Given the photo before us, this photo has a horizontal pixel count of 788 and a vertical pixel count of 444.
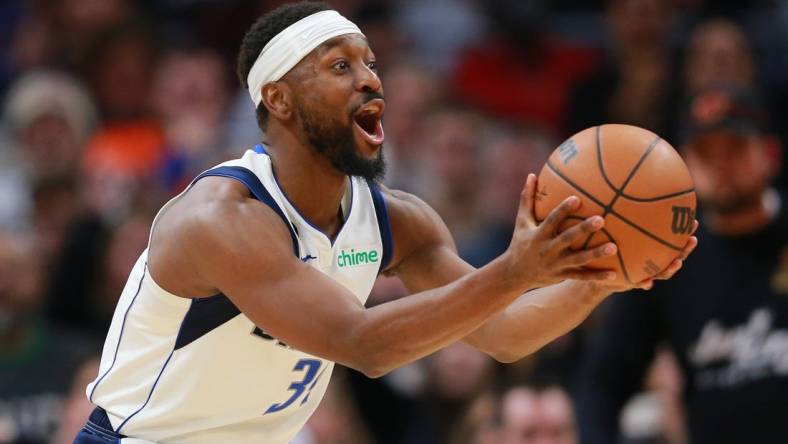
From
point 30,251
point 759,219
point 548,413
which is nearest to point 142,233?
point 30,251

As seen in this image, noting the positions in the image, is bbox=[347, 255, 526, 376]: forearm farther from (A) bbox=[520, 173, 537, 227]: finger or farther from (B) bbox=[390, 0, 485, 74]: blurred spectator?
(B) bbox=[390, 0, 485, 74]: blurred spectator

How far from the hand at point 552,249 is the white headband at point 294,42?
4.06 feet

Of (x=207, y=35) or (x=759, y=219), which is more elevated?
(x=207, y=35)

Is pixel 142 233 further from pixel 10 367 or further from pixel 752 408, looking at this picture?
pixel 752 408

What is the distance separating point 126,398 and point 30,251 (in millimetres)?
4260

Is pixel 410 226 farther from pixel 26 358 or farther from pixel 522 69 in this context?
pixel 522 69

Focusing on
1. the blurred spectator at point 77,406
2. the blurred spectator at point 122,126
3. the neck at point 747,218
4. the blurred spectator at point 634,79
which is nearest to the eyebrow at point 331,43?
the neck at point 747,218

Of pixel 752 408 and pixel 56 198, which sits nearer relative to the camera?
pixel 752 408

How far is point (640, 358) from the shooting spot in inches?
306

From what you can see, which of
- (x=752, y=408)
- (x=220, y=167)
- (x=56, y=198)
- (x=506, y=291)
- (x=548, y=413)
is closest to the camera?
(x=506, y=291)

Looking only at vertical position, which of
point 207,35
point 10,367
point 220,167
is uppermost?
point 207,35

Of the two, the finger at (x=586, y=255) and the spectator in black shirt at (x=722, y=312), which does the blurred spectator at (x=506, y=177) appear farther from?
the finger at (x=586, y=255)

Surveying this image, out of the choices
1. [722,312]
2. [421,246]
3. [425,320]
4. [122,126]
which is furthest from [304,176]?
[122,126]

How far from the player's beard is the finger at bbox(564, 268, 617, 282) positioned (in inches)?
41.4
